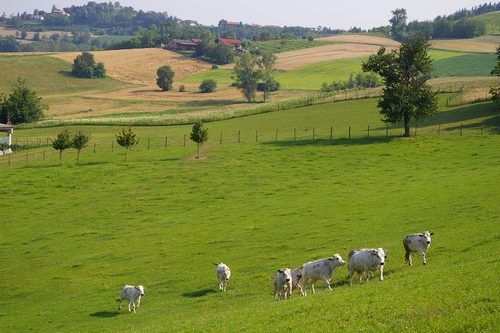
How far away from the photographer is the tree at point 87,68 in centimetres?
17738

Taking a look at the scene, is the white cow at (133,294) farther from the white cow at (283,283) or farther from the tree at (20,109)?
the tree at (20,109)

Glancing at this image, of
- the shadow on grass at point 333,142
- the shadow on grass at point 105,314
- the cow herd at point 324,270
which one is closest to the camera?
the cow herd at point 324,270


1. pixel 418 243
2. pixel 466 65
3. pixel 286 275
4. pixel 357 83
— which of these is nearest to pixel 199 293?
pixel 286 275

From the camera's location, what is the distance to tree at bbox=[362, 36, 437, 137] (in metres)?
67.9

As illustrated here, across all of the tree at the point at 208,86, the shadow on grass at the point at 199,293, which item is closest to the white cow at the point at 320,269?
the shadow on grass at the point at 199,293

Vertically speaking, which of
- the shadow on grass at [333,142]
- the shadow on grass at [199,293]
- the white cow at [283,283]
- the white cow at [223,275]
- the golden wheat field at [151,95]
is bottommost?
the shadow on grass at [199,293]

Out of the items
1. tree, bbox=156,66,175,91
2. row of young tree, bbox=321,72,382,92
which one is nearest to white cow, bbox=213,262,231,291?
row of young tree, bbox=321,72,382,92

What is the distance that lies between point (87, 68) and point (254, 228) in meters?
149

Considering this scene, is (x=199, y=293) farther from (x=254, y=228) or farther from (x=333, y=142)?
(x=333, y=142)

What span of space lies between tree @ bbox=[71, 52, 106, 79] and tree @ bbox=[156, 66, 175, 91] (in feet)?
78.3

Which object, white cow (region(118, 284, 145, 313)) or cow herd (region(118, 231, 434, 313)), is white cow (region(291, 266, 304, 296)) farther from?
white cow (region(118, 284, 145, 313))

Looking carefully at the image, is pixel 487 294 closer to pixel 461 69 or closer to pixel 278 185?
pixel 278 185

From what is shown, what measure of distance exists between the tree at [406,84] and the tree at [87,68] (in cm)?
12167

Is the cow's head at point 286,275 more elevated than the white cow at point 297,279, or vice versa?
the cow's head at point 286,275
